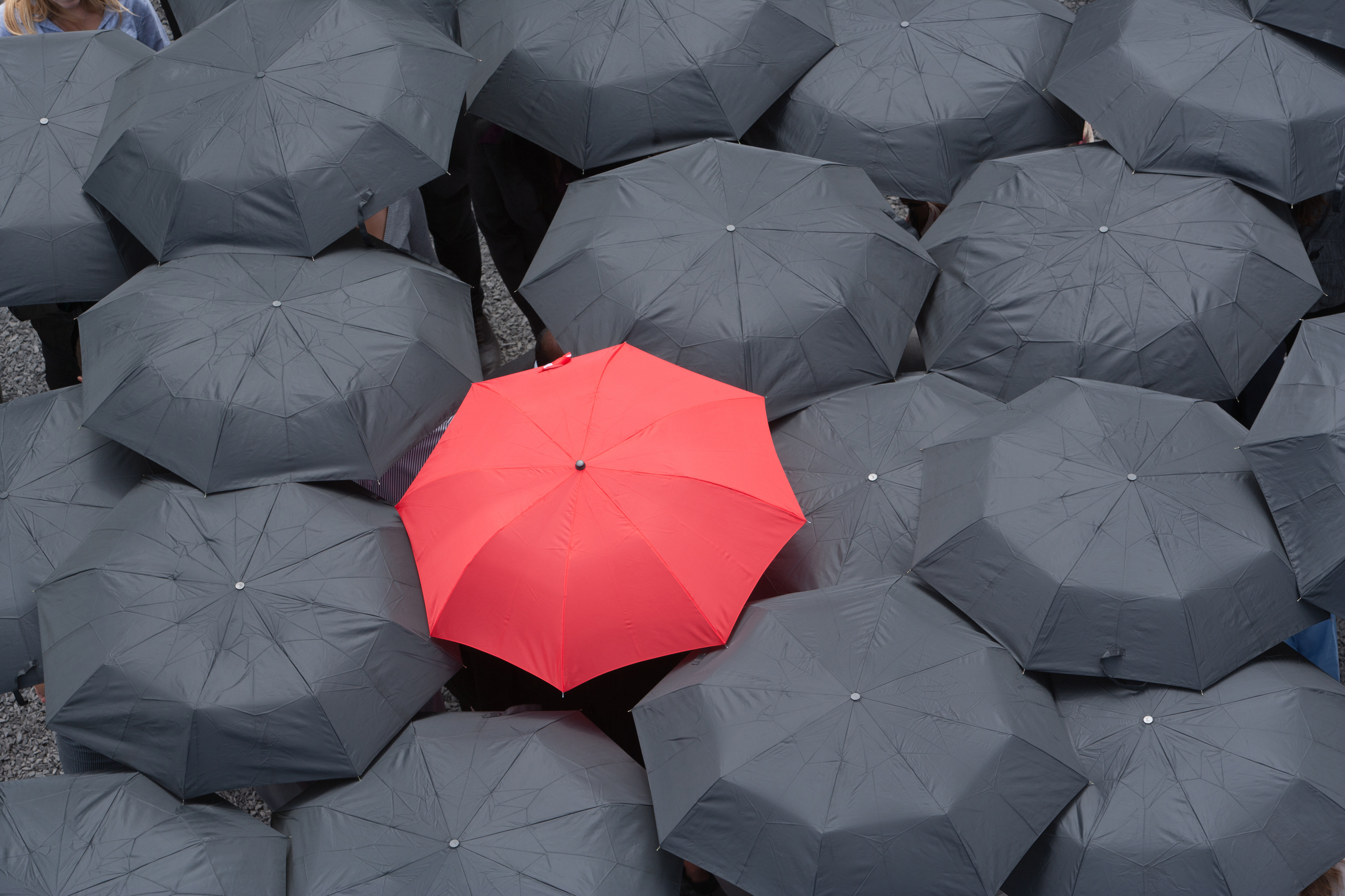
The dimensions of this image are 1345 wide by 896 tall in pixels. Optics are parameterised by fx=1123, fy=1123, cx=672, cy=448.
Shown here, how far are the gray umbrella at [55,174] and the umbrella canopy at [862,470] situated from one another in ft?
9.06

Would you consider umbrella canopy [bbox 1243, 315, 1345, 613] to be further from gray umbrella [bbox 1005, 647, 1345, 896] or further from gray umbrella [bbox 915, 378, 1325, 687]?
gray umbrella [bbox 1005, 647, 1345, 896]

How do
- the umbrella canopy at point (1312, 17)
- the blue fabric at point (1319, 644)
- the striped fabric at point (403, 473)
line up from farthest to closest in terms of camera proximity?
the striped fabric at point (403, 473) → the umbrella canopy at point (1312, 17) → the blue fabric at point (1319, 644)

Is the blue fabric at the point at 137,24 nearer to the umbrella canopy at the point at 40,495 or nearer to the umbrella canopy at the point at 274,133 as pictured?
the umbrella canopy at the point at 274,133

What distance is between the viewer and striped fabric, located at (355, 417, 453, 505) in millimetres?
4445

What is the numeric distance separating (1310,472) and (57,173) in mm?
4624

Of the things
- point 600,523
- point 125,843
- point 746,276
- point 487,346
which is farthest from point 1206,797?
point 487,346

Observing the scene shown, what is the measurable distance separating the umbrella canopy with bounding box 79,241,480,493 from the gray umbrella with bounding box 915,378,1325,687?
74.3 inches

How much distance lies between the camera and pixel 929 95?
4660 millimetres

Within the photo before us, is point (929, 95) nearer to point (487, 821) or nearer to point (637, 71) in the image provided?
point (637, 71)

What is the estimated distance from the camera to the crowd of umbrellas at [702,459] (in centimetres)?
331

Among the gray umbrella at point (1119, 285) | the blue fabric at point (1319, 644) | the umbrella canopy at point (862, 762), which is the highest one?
the gray umbrella at point (1119, 285)

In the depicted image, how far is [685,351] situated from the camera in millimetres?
4195

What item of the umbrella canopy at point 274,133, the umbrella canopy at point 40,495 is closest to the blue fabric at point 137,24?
the umbrella canopy at point 274,133

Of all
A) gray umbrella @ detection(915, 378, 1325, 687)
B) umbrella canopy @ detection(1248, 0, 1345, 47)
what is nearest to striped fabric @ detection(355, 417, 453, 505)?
gray umbrella @ detection(915, 378, 1325, 687)
